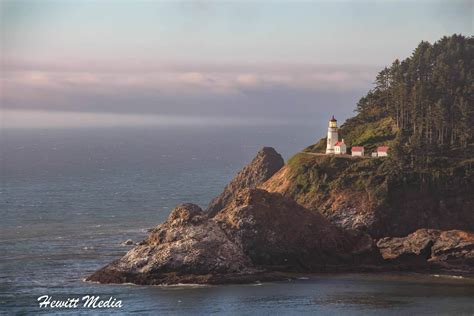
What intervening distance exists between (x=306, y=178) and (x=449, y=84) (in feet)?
86.4

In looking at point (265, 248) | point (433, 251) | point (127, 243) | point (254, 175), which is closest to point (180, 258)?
point (265, 248)

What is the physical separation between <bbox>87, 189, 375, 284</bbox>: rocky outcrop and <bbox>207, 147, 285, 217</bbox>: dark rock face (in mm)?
33124

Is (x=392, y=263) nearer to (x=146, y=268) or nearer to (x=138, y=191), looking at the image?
(x=146, y=268)

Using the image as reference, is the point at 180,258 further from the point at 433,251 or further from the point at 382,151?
the point at 382,151

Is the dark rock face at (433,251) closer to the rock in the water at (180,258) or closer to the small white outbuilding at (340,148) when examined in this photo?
the rock in the water at (180,258)

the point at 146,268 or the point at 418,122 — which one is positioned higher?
the point at 418,122

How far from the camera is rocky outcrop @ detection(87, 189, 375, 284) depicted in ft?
327

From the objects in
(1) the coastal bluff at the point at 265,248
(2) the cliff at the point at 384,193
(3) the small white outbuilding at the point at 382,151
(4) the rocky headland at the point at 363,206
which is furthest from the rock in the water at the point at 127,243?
(3) the small white outbuilding at the point at 382,151

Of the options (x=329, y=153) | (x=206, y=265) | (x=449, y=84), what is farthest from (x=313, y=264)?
(x=449, y=84)

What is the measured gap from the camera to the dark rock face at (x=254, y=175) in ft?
477

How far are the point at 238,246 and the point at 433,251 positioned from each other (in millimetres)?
21370

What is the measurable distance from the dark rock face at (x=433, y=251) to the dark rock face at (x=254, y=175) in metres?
37.7

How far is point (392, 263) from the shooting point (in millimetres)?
106312

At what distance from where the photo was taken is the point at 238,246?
10444cm
